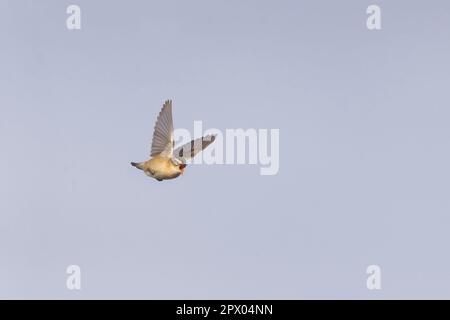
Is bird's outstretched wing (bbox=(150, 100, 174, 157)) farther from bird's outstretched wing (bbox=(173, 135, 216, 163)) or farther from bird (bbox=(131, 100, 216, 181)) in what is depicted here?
bird's outstretched wing (bbox=(173, 135, 216, 163))

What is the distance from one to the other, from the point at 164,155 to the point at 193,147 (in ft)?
1.68

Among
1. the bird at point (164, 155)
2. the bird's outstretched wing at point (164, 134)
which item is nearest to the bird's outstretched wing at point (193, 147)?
the bird at point (164, 155)

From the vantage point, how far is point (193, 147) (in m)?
13.1

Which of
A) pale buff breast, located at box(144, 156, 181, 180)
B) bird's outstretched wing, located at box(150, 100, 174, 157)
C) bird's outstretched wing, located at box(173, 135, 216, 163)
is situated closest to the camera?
bird's outstretched wing, located at box(150, 100, 174, 157)

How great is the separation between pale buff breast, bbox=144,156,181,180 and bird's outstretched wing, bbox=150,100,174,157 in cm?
10

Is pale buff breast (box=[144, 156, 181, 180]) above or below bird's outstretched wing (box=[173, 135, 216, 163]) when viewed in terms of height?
below

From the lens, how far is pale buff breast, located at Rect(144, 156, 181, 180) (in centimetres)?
1282

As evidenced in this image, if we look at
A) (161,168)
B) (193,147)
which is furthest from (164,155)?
(193,147)

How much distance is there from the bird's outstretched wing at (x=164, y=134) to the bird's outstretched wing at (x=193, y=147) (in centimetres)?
24

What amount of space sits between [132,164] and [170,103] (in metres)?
1.20

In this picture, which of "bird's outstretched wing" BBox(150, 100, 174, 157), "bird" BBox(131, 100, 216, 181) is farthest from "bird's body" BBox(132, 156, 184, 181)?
"bird's outstretched wing" BBox(150, 100, 174, 157)

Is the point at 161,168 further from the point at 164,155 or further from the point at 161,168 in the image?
the point at 164,155
